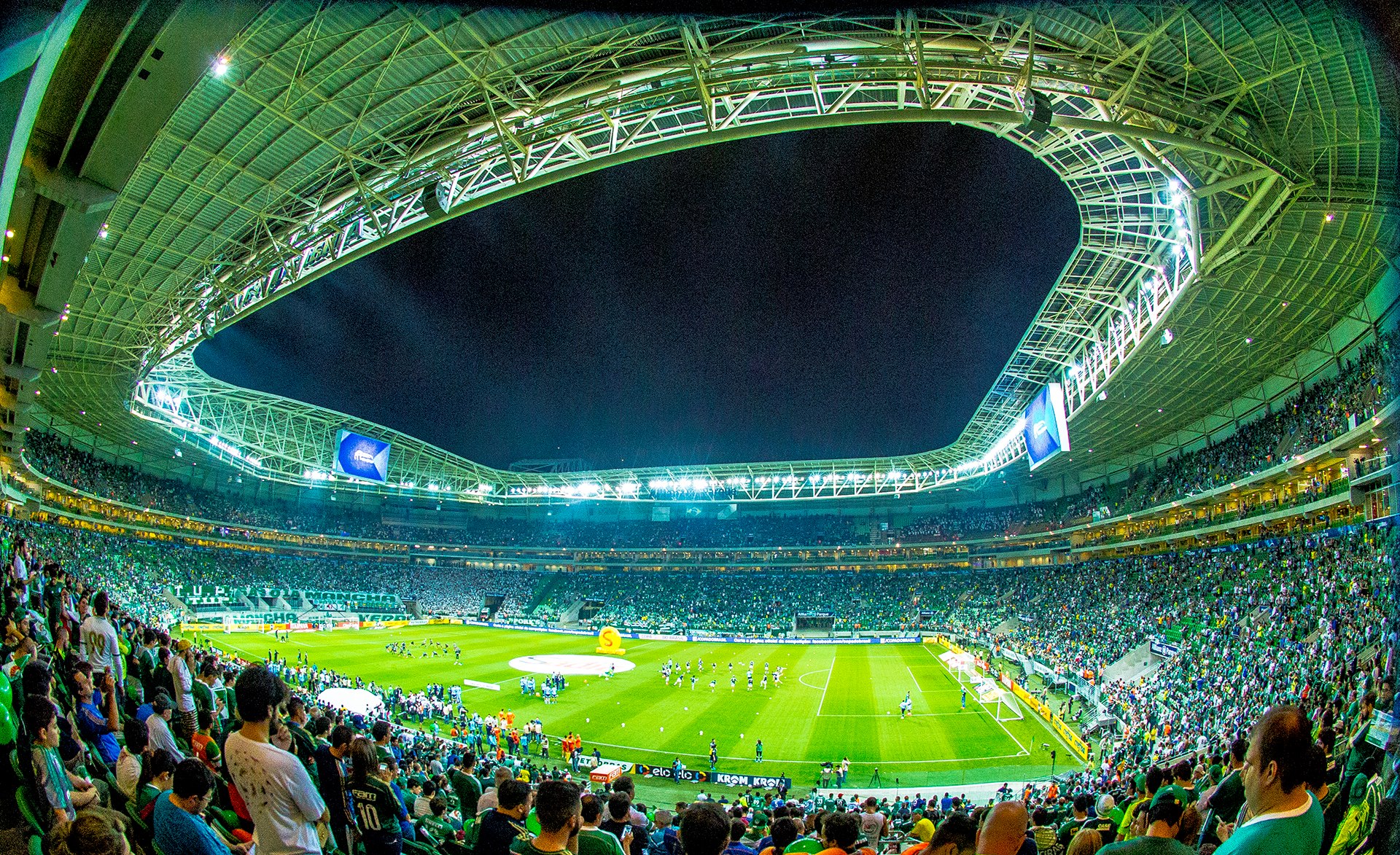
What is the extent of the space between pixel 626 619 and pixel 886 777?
44472 millimetres

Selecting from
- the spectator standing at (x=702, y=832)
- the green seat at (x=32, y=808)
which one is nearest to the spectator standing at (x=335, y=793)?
the green seat at (x=32, y=808)

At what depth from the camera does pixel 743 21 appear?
529 inches

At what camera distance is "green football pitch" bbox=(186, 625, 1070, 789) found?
24.9m

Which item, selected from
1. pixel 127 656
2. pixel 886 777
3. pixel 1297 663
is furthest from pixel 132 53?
pixel 1297 663

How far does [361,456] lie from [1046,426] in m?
43.5

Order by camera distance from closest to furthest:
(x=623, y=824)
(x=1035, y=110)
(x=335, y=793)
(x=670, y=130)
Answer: (x=335, y=793), (x=623, y=824), (x=1035, y=110), (x=670, y=130)

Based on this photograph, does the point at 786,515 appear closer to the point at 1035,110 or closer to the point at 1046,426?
the point at 1046,426

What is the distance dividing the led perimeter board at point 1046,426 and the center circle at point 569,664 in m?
26.4

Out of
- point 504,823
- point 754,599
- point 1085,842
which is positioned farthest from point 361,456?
point 1085,842

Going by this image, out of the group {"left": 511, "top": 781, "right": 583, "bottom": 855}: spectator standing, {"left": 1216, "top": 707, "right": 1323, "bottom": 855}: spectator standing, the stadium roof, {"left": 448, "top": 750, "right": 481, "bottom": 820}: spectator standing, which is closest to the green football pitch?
the stadium roof

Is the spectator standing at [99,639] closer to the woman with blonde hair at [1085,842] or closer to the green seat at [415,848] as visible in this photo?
the green seat at [415,848]

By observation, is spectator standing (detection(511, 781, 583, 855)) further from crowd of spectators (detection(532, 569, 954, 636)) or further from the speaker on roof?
crowd of spectators (detection(532, 569, 954, 636))

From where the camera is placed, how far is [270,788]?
12.8 feet

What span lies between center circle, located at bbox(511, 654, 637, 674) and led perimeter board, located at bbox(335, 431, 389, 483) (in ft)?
55.8
